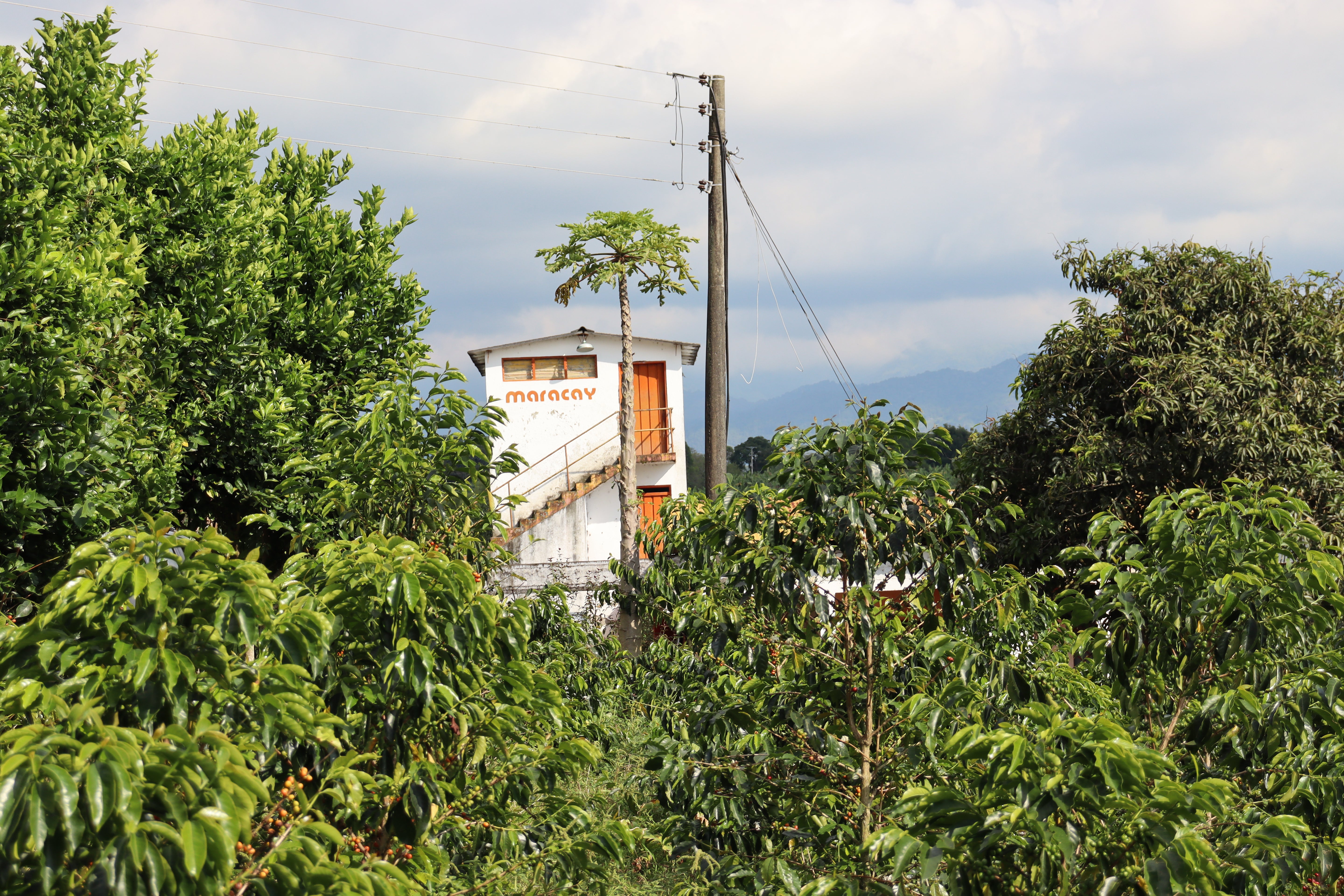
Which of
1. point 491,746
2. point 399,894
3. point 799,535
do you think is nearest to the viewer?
point 399,894

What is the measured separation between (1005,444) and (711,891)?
11261 millimetres

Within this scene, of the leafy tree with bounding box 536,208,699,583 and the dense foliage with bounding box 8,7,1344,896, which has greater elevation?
the leafy tree with bounding box 536,208,699,583

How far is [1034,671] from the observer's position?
602 centimetres

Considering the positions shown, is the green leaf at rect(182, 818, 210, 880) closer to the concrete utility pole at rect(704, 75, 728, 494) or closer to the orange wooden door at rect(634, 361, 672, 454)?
the concrete utility pole at rect(704, 75, 728, 494)

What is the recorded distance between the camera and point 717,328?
18438 millimetres

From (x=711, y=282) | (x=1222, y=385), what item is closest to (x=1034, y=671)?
(x=1222, y=385)

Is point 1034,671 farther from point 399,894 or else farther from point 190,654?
point 190,654

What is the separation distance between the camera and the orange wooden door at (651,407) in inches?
1124

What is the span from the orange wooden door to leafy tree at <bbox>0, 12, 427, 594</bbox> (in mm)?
16008

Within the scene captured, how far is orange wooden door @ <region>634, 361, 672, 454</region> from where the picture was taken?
28.5 metres

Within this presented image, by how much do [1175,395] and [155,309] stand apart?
41.3 feet

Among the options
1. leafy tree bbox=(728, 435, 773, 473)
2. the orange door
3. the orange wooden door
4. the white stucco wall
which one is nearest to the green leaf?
the orange door

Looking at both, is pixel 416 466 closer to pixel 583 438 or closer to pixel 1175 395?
pixel 1175 395

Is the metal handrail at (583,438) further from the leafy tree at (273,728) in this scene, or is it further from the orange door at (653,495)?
the leafy tree at (273,728)
